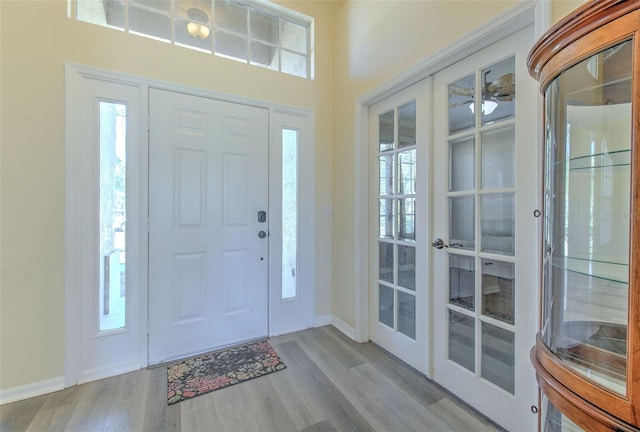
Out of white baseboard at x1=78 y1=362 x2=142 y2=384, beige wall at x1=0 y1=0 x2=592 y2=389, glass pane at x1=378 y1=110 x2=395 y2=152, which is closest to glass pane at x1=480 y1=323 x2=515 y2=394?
glass pane at x1=378 y1=110 x2=395 y2=152

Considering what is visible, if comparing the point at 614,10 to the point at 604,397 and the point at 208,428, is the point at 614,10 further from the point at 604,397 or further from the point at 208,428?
the point at 208,428

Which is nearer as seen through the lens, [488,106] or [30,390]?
[488,106]

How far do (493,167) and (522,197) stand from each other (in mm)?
241

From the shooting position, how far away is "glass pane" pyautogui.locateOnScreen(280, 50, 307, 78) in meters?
2.73

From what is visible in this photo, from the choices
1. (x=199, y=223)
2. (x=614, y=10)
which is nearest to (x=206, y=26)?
(x=199, y=223)

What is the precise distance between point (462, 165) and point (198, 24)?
2369 millimetres

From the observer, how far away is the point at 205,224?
2.33m

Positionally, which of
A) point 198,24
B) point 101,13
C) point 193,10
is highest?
point 193,10

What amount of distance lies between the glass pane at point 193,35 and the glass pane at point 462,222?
2.30 metres

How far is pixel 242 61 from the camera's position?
2469 mm

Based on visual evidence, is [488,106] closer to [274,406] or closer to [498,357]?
[498,357]

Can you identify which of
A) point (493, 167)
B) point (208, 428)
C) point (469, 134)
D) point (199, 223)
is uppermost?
point (469, 134)

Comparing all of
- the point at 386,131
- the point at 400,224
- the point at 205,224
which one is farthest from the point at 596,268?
the point at 205,224

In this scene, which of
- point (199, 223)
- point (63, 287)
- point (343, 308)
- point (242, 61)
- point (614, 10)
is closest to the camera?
point (614, 10)
